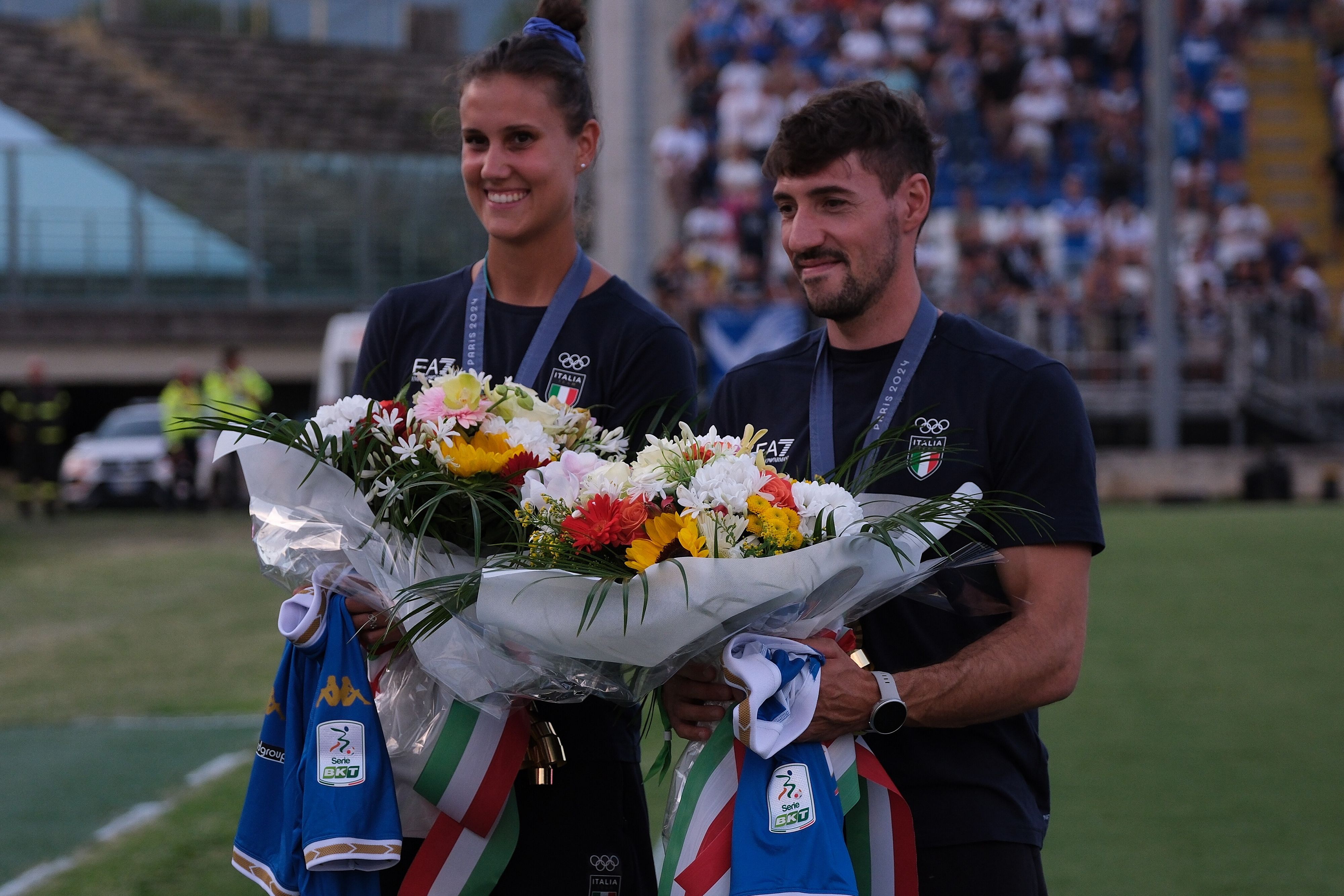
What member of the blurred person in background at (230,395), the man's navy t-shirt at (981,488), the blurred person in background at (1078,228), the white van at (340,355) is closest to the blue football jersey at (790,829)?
the man's navy t-shirt at (981,488)

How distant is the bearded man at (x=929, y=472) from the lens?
243 cm

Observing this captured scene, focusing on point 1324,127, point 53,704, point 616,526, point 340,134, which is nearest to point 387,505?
point 616,526

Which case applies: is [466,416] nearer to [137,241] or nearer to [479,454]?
[479,454]

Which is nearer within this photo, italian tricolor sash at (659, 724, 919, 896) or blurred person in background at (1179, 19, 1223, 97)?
italian tricolor sash at (659, 724, 919, 896)

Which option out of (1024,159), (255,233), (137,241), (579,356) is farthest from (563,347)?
(255,233)

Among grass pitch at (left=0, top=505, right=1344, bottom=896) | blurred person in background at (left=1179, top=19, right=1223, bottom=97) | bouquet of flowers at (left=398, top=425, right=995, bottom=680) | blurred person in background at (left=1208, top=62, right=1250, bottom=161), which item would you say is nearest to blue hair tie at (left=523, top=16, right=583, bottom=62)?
bouquet of flowers at (left=398, top=425, right=995, bottom=680)

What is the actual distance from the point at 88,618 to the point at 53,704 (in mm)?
3006

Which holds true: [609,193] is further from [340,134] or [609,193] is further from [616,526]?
[616,526]

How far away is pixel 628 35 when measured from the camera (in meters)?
10.1

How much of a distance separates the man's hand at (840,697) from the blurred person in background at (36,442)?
18.6 metres

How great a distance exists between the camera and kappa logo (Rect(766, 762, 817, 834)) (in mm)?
2238

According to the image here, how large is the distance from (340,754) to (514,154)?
1189 mm

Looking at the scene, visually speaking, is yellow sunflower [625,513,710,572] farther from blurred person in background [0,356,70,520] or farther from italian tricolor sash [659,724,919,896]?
blurred person in background [0,356,70,520]

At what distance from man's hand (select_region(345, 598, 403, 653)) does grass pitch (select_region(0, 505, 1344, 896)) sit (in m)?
2.93
